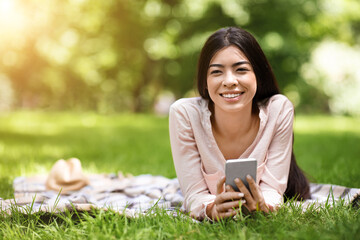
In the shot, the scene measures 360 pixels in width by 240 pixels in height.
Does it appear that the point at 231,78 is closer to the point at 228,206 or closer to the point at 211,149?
the point at 211,149

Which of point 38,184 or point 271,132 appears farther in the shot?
point 38,184

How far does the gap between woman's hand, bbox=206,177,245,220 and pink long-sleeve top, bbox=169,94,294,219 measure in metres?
0.33

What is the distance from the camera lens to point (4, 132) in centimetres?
887

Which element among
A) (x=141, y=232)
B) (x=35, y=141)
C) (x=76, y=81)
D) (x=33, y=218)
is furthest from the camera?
(x=76, y=81)

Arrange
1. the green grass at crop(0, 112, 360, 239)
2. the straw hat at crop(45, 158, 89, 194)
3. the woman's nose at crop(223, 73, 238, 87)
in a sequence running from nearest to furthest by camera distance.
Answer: the green grass at crop(0, 112, 360, 239)
the woman's nose at crop(223, 73, 238, 87)
the straw hat at crop(45, 158, 89, 194)

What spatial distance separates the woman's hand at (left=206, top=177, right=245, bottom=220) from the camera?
2309mm

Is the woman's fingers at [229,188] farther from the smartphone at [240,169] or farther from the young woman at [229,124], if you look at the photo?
the young woman at [229,124]

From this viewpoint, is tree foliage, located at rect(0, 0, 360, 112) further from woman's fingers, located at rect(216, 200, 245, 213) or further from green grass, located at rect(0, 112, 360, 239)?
woman's fingers, located at rect(216, 200, 245, 213)

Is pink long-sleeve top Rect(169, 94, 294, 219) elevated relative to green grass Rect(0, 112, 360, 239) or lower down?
elevated

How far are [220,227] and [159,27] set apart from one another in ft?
46.7

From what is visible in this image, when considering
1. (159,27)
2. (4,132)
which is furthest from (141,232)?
(159,27)

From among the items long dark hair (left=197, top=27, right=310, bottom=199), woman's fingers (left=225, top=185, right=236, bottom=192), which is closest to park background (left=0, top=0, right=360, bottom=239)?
woman's fingers (left=225, top=185, right=236, bottom=192)

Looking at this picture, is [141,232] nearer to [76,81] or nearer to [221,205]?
[221,205]

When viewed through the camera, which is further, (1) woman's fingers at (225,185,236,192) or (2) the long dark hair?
(2) the long dark hair
